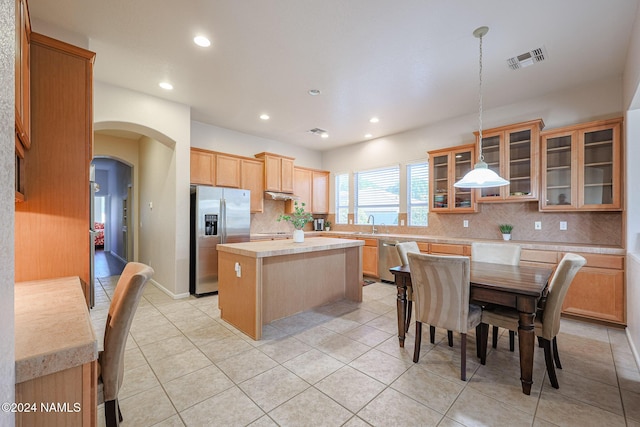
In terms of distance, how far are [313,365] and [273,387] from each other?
1.36ft

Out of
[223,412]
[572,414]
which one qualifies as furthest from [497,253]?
[223,412]

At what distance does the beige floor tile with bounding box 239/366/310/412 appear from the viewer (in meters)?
1.89

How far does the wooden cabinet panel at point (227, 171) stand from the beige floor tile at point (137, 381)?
10.7 feet

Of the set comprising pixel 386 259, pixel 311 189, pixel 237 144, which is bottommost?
pixel 386 259

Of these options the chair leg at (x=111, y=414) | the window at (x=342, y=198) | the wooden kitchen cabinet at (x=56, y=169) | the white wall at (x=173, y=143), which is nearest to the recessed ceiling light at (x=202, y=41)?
the wooden kitchen cabinet at (x=56, y=169)

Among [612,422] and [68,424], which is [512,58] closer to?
[612,422]

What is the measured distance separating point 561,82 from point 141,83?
17.6ft

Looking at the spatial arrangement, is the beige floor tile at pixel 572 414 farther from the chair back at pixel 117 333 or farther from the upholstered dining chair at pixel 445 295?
the chair back at pixel 117 333

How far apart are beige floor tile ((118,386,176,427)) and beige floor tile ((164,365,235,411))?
5 cm

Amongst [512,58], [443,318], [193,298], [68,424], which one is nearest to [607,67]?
[512,58]

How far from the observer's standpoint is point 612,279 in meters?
3.09

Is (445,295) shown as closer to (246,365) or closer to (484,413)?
(484,413)

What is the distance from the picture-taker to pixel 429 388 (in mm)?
2035

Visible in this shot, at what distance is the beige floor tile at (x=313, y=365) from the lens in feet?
7.20
